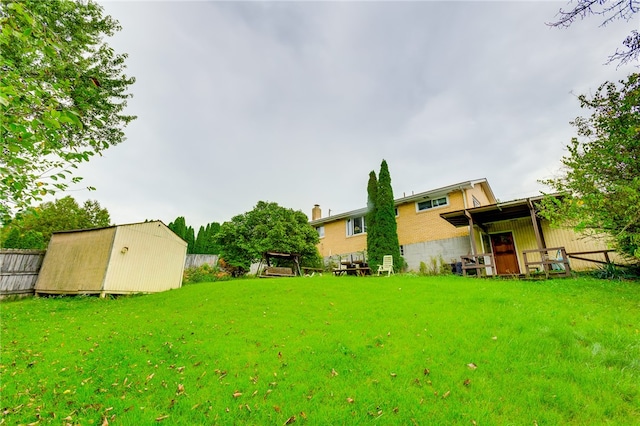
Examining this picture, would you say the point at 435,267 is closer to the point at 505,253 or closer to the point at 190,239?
the point at 505,253

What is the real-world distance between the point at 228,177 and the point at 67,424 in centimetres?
1792

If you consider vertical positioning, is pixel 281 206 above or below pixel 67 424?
above

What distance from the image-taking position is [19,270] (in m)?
14.4

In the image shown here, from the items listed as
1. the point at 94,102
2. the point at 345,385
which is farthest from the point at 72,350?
the point at 94,102

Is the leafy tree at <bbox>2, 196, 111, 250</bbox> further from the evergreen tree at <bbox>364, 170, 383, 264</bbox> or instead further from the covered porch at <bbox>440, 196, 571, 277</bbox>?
the covered porch at <bbox>440, 196, 571, 277</bbox>

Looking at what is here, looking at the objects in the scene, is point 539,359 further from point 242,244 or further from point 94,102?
point 242,244

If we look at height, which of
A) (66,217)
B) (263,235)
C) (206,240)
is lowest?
(263,235)

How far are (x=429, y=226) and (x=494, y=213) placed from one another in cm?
404

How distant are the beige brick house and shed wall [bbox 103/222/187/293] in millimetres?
A: 12165

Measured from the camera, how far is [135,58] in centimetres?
1021

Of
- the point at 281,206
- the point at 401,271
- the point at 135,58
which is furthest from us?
the point at 281,206

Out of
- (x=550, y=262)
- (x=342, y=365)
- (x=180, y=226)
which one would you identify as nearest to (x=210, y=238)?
(x=180, y=226)

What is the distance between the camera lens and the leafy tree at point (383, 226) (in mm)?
17766

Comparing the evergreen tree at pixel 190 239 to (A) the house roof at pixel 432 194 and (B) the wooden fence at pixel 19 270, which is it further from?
(A) the house roof at pixel 432 194
